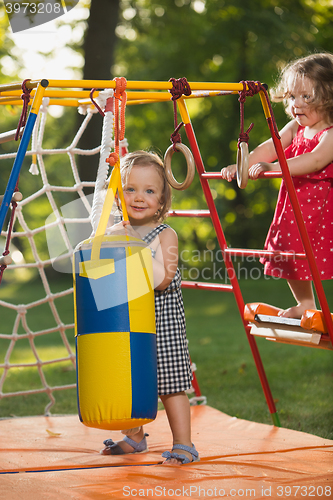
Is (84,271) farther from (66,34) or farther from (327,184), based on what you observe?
(66,34)

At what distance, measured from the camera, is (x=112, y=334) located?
1.77 m

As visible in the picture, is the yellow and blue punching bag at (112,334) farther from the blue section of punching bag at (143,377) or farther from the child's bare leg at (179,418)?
the child's bare leg at (179,418)

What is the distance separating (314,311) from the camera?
2283 millimetres

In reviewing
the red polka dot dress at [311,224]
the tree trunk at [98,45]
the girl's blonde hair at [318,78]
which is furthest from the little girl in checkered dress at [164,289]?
the tree trunk at [98,45]

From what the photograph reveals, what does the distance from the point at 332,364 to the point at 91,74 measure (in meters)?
4.02

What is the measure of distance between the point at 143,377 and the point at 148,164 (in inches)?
35.6

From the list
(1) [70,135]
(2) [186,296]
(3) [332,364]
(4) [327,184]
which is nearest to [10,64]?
(1) [70,135]

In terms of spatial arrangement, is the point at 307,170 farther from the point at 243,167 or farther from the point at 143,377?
the point at 143,377

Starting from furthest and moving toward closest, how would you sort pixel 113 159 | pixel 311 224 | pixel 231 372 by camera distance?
pixel 231 372 → pixel 311 224 → pixel 113 159

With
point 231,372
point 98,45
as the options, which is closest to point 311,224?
point 231,372

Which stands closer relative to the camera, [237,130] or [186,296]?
[186,296]

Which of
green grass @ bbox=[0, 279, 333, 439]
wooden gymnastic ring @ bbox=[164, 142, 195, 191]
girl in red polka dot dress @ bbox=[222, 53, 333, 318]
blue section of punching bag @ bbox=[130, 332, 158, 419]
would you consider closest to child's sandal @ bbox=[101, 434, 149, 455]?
blue section of punching bag @ bbox=[130, 332, 158, 419]

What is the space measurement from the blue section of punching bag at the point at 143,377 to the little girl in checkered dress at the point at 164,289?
344mm

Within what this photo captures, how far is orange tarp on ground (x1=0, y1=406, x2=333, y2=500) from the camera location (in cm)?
182
